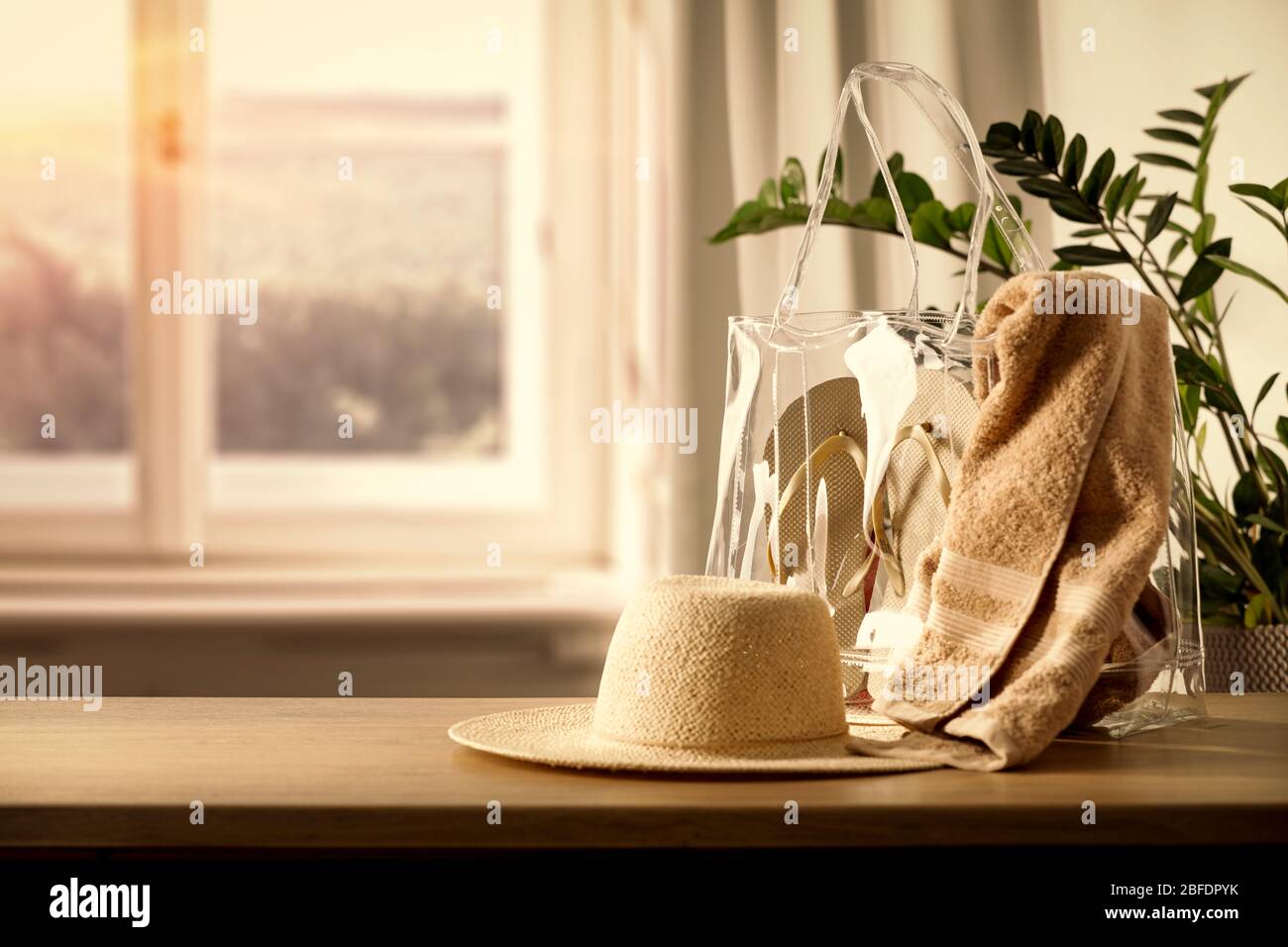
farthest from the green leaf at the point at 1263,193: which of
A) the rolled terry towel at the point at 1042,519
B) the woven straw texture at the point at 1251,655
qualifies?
the rolled terry towel at the point at 1042,519

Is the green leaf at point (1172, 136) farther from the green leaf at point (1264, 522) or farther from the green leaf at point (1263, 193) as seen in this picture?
the green leaf at point (1264, 522)

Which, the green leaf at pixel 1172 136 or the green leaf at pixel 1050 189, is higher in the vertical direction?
the green leaf at pixel 1172 136

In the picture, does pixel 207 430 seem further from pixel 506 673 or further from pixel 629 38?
pixel 629 38

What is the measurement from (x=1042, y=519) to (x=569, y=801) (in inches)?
10.8

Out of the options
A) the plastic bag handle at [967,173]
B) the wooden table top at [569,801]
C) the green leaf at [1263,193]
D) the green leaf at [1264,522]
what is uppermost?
the green leaf at [1263,193]

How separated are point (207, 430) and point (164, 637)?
388 millimetres

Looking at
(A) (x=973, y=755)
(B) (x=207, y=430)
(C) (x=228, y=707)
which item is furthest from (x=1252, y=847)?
(B) (x=207, y=430)

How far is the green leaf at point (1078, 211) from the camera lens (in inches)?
45.7

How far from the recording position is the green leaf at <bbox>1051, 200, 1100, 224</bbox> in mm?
1161

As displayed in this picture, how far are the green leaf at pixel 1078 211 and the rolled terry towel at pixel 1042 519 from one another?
523 millimetres

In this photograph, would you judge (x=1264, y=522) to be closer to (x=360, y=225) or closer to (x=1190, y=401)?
(x=1190, y=401)

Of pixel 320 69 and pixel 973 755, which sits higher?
pixel 320 69

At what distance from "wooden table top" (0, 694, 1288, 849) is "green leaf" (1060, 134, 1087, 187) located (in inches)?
25.8

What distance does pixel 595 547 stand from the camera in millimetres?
2303
